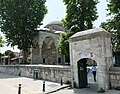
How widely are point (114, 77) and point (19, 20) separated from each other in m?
24.5

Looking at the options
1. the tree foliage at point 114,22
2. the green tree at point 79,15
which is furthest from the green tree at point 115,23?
the green tree at point 79,15

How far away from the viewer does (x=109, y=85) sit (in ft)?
34.8

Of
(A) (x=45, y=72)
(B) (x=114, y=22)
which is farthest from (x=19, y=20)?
(B) (x=114, y=22)

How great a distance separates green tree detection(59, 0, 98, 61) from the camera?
2064 centimetres

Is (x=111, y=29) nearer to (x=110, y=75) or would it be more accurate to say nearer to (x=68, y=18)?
(x=68, y=18)

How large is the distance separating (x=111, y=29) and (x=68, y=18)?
517cm

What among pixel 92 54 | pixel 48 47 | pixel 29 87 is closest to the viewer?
pixel 92 54

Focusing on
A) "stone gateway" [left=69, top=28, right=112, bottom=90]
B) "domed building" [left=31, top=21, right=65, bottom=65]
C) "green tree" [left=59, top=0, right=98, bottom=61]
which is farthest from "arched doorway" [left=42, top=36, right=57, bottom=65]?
"stone gateway" [left=69, top=28, right=112, bottom=90]

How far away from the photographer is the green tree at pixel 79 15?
20641 mm

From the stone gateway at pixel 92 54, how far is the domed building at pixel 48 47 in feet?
81.3

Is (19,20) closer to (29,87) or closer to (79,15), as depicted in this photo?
(79,15)

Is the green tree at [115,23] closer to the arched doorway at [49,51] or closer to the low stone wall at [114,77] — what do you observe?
the low stone wall at [114,77]

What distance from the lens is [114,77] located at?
10.5 meters

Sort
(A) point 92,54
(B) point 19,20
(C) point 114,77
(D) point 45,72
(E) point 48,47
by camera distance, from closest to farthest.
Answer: (C) point 114,77 < (A) point 92,54 < (D) point 45,72 < (B) point 19,20 < (E) point 48,47
